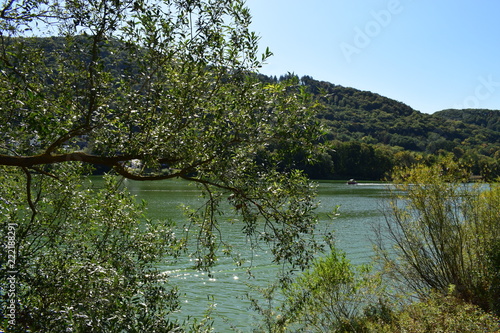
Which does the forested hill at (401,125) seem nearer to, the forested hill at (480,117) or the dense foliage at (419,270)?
the forested hill at (480,117)

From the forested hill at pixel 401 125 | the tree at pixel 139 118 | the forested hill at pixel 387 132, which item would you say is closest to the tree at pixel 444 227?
the tree at pixel 139 118

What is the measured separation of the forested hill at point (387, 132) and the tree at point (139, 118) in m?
80.0

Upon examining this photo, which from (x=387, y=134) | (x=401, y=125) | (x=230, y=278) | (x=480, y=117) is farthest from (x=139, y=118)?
(x=480, y=117)

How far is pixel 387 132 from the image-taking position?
144 m

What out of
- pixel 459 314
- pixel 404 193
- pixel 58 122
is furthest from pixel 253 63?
pixel 404 193

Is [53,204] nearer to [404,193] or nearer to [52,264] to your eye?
[52,264]

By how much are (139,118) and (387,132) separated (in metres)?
150

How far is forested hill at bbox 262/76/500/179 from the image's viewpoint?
99500 mm

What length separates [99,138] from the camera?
4195 mm

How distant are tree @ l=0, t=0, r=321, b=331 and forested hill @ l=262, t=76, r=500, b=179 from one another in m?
80.0

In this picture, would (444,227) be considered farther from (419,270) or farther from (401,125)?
(401,125)

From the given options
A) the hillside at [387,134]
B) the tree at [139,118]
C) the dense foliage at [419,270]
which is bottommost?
the dense foliage at [419,270]

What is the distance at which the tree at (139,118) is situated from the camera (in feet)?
13.0

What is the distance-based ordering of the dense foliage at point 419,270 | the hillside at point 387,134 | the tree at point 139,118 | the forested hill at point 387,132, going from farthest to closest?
1. the forested hill at point 387,132
2. the hillside at point 387,134
3. the dense foliage at point 419,270
4. the tree at point 139,118
